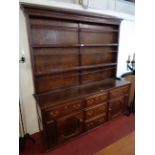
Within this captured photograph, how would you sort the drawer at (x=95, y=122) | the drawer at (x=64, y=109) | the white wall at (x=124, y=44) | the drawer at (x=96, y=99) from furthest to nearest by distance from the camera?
1. the white wall at (x=124, y=44)
2. the drawer at (x=95, y=122)
3. the drawer at (x=96, y=99)
4. the drawer at (x=64, y=109)

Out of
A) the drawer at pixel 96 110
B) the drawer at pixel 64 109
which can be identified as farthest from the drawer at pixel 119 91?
the drawer at pixel 64 109

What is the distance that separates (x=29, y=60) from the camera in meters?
1.94

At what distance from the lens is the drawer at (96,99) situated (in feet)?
6.84

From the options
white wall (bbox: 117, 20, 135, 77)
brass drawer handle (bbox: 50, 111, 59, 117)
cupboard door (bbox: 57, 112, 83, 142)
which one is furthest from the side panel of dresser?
brass drawer handle (bbox: 50, 111, 59, 117)

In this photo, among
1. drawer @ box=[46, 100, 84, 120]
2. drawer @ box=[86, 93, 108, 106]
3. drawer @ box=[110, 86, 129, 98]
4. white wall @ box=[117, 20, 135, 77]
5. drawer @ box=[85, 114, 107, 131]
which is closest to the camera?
drawer @ box=[46, 100, 84, 120]

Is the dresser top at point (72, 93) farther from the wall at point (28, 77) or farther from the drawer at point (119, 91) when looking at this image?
the wall at point (28, 77)

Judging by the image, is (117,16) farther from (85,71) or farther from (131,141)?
(131,141)

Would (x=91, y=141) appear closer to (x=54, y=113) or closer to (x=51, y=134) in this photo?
(x=51, y=134)

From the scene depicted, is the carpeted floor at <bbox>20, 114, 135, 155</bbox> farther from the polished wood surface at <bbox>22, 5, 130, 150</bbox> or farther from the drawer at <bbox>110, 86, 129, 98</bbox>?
the drawer at <bbox>110, 86, 129, 98</bbox>

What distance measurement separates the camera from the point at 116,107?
255 centimetres

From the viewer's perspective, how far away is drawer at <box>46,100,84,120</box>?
5.78 ft

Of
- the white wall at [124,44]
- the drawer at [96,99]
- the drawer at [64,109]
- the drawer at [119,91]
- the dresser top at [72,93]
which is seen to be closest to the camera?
the drawer at [64,109]

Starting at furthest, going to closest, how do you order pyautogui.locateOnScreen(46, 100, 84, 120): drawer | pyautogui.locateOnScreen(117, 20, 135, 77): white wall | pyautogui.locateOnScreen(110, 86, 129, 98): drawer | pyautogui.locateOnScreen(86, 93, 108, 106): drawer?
pyautogui.locateOnScreen(117, 20, 135, 77): white wall → pyautogui.locateOnScreen(110, 86, 129, 98): drawer → pyautogui.locateOnScreen(86, 93, 108, 106): drawer → pyautogui.locateOnScreen(46, 100, 84, 120): drawer

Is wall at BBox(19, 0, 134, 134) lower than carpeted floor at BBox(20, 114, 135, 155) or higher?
higher
